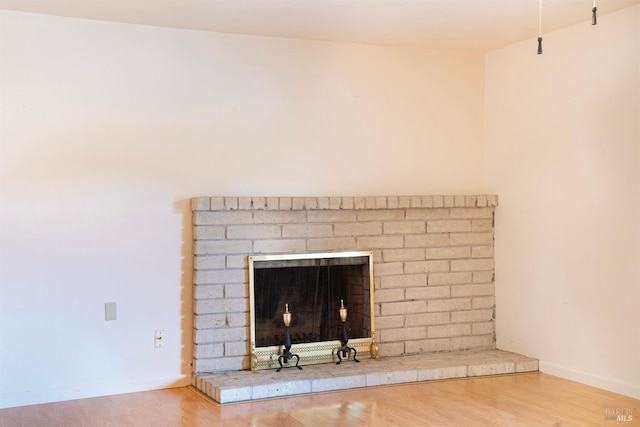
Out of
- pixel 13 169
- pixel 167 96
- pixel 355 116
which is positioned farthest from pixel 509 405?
pixel 13 169

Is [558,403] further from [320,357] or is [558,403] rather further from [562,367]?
[320,357]

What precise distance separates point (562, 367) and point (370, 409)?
1.50 meters

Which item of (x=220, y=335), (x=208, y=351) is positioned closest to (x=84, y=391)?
(x=208, y=351)

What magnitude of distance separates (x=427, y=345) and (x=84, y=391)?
232 cm

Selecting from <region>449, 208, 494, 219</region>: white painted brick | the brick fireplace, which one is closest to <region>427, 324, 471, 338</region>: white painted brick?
the brick fireplace

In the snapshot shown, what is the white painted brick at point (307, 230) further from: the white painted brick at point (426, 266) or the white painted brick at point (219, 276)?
the white painted brick at point (426, 266)

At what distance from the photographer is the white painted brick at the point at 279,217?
191 inches

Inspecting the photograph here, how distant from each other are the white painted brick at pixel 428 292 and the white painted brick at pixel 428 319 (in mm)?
127

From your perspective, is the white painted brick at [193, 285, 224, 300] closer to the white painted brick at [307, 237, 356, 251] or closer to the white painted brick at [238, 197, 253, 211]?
the white painted brick at [238, 197, 253, 211]

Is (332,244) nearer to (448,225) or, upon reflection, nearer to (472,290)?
(448,225)

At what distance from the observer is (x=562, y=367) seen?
4859 mm

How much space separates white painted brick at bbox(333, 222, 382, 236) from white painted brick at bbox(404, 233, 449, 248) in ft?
0.77

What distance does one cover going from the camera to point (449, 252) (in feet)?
17.6

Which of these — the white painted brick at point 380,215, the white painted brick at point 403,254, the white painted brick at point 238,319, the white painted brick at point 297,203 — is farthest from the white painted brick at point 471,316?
the white painted brick at point 238,319
